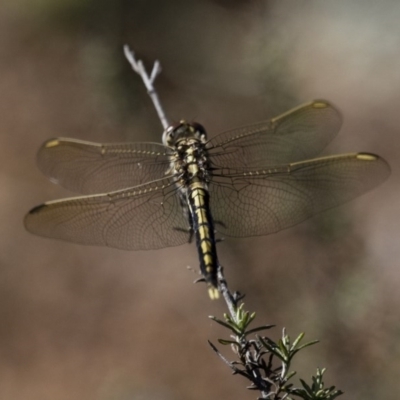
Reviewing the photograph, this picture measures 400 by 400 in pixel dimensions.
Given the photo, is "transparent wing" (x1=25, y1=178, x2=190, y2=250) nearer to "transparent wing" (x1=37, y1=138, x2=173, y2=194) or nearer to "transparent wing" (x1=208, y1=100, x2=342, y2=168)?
"transparent wing" (x1=37, y1=138, x2=173, y2=194)

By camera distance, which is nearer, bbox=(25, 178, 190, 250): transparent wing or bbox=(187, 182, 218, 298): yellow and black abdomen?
bbox=(187, 182, 218, 298): yellow and black abdomen

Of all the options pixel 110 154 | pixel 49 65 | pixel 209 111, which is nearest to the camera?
pixel 110 154

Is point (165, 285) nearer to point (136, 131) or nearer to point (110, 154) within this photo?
point (136, 131)

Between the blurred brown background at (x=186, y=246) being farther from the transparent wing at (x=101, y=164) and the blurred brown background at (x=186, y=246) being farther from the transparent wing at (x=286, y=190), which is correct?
the transparent wing at (x=101, y=164)

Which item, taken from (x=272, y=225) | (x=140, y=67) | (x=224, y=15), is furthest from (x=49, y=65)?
(x=272, y=225)

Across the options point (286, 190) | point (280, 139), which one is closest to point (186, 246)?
point (280, 139)

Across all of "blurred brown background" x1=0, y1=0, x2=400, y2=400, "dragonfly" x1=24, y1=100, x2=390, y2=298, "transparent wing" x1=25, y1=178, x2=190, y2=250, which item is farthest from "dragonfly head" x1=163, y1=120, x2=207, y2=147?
"blurred brown background" x1=0, y1=0, x2=400, y2=400

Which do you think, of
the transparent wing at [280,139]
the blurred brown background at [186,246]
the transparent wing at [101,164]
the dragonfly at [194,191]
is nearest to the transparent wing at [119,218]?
the dragonfly at [194,191]
